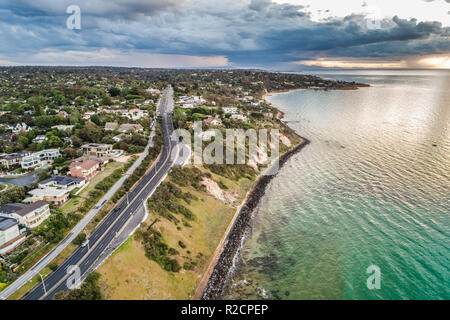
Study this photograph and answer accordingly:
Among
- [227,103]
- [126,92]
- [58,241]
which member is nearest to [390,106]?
[227,103]

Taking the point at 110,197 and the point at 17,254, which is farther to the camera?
the point at 110,197

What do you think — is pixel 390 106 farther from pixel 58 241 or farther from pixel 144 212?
pixel 58 241

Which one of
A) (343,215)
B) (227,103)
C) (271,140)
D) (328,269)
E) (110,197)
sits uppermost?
(227,103)

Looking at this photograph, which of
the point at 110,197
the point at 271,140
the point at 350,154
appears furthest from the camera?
Result: the point at 271,140

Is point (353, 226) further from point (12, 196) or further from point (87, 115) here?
point (87, 115)

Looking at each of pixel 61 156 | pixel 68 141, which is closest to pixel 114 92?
pixel 68 141

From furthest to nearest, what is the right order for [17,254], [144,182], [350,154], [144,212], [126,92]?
[126,92]
[350,154]
[144,182]
[144,212]
[17,254]

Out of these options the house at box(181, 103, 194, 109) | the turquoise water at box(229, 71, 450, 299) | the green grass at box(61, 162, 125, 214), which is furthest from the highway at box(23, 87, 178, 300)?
the house at box(181, 103, 194, 109)
